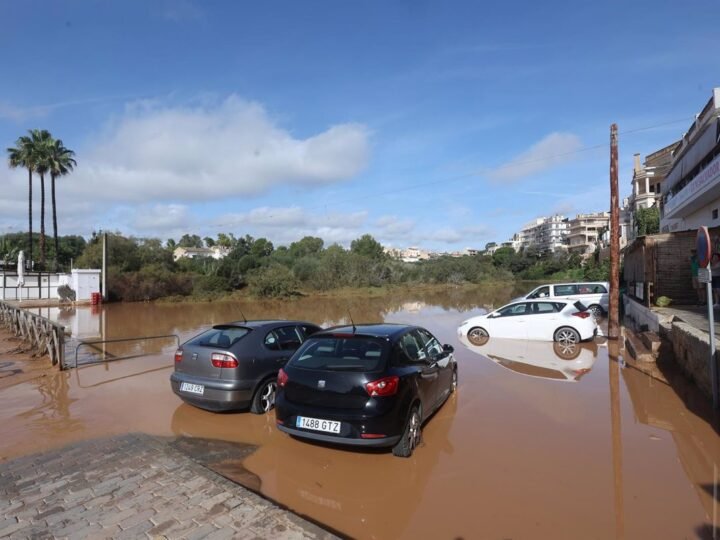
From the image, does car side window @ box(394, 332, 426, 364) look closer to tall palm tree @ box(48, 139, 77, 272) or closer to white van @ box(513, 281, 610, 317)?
white van @ box(513, 281, 610, 317)

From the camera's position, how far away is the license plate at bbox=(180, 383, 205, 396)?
6.30m

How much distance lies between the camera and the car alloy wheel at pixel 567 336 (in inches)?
505

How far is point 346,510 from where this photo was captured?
4.02 m

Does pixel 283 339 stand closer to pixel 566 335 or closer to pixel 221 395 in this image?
pixel 221 395

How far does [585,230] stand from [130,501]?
11331 cm

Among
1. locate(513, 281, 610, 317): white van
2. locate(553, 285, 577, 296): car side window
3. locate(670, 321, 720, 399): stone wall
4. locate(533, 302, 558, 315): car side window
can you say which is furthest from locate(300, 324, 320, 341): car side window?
locate(553, 285, 577, 296): car side window

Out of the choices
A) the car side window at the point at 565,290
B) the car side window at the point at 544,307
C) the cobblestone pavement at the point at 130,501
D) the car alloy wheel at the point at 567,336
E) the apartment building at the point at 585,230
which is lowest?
the cobblestone pavement at the point at 130,501

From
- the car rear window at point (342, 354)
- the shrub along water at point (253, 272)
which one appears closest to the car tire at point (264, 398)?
the car rear window at point (342, 354)

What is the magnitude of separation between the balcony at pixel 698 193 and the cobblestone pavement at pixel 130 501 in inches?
818

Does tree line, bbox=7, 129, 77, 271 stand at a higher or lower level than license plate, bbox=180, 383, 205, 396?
higher

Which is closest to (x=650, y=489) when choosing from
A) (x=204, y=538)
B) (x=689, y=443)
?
(x=689, y=443)

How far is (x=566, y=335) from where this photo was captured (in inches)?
508

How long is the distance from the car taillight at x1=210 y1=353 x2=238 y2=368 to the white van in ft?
51.0

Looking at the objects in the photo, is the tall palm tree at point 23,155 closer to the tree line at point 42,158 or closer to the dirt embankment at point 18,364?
the tree line at point 42,158
